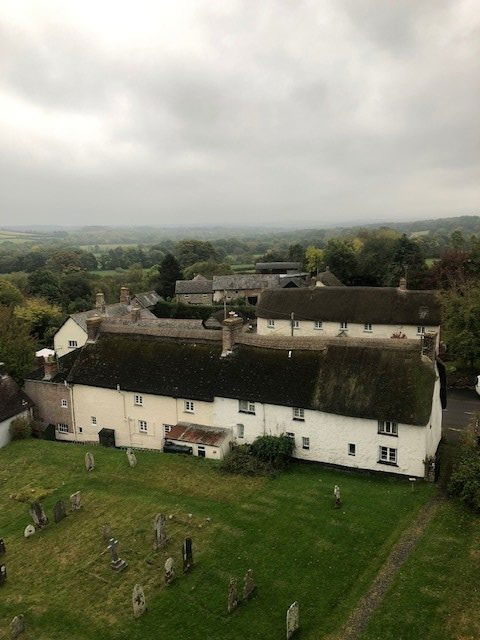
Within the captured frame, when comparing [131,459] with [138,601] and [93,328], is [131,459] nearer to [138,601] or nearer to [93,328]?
[93,328]

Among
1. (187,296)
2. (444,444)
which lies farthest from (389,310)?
(187,296)

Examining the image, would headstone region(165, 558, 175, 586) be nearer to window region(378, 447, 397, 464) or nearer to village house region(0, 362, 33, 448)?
window region(378, 447, 397, 464)


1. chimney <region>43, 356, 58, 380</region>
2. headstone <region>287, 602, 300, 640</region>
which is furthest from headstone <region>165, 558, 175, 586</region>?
chimney <region>43, 356, 58, 380</region>

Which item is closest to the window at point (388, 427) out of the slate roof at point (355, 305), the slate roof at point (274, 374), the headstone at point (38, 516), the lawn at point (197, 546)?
the slate roof at point (274, 374)

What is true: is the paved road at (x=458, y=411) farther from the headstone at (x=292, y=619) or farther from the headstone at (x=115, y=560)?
the headstone at (x=115, y=560)

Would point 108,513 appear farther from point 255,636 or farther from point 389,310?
point 389,310
